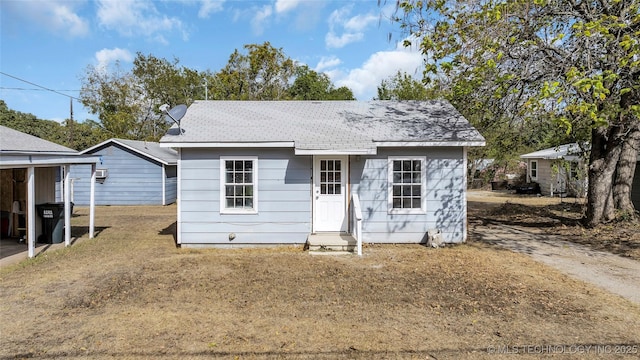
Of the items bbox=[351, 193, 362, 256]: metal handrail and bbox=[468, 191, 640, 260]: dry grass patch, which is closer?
bbox=[351, 193, 362, 256]: metal handrail

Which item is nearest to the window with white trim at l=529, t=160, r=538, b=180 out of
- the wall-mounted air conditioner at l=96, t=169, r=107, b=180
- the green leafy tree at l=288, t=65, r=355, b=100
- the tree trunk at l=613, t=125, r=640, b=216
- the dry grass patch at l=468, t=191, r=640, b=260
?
the dry grass patch at l=468, t=191, r=640, b=260

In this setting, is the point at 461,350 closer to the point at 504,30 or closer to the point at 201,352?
the point at 201,352

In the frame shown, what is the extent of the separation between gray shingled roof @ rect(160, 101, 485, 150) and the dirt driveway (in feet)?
9.81

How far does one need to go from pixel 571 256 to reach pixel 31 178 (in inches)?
462

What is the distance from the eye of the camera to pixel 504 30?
822cm

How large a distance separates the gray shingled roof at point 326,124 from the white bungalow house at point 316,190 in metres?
0.07

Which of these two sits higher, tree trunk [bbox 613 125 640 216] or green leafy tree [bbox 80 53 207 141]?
green leafy tree [bbox 80 53 207 141]

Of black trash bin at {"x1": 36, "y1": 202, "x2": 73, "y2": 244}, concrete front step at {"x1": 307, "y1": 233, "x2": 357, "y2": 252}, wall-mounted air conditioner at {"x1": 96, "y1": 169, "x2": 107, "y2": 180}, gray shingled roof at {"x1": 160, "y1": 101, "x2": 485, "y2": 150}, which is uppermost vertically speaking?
gray shingled roof at {"x1": 160, "y1": 101, "x2": 485, "y2": 150}

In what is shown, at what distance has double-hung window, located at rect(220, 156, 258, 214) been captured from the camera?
29.4 feet

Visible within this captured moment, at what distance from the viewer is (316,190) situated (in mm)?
9094

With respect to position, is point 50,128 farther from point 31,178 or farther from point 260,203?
point 260,203

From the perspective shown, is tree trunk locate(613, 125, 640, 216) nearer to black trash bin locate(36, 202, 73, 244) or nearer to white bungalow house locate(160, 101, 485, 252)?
white bungalow house locate(160, 101, 485, 252)

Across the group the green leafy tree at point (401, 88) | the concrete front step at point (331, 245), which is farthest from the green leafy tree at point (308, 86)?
the concrete front step at point (331, 245)

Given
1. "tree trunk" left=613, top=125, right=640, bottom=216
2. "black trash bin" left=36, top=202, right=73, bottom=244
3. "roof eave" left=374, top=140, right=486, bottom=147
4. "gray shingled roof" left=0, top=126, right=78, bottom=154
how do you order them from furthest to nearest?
"tree trunk" left=613, top=125, right=640, bottom=216 < "black trash bin" left=36, top=202, right=73, bottom=244 < "roof eave" left=374, top=140, right=486, bottom=147 < "gray shingled roof" left=0, top=126, right=78, bottom=154
